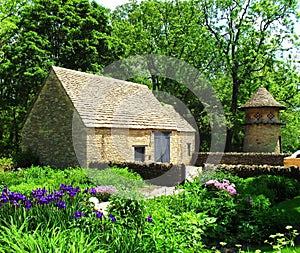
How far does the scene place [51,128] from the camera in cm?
1953

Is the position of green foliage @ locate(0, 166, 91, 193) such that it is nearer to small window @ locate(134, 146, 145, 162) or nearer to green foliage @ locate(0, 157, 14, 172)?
green foliage @ locate(0, 157, 14, 172)

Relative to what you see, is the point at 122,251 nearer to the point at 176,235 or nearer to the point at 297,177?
the point at 176,235

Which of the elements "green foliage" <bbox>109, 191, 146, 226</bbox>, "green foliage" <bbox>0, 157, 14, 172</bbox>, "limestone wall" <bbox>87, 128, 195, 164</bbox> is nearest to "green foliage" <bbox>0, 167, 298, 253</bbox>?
"green foliage" <bbox>109, 191, 146, 226</bbox>

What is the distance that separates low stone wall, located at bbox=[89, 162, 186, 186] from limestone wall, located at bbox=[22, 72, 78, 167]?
2.07 metres

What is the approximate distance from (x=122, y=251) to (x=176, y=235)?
1.16 m

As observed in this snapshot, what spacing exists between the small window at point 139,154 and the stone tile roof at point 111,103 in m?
1.32

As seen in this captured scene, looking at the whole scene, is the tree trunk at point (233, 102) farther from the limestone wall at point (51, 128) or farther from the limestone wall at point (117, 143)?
the limestone wall at point (51, 128)

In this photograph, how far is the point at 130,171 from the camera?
59.4 ft

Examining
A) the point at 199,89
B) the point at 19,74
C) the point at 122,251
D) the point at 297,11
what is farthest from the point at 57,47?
the point at 122,251

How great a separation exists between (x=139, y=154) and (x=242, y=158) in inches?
398

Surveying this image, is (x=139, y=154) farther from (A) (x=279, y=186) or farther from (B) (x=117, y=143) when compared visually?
(A) (x=279, y=186)

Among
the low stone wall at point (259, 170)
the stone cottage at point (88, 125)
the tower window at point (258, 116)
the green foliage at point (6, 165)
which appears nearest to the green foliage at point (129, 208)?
the low stone wall at point (259, 170)

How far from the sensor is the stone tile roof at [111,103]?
1892 centimetres

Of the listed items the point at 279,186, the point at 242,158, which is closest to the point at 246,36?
the point at 242,158
